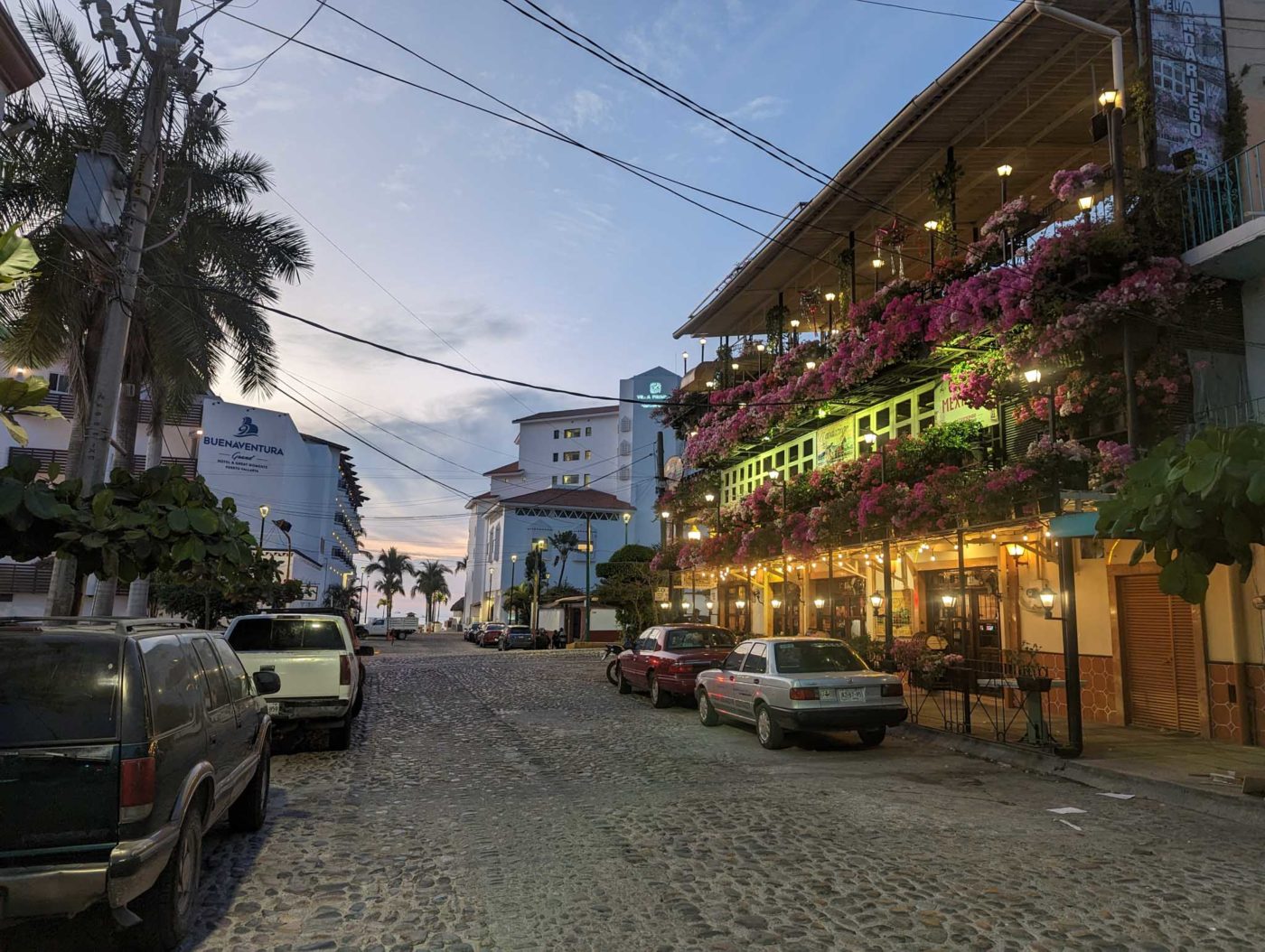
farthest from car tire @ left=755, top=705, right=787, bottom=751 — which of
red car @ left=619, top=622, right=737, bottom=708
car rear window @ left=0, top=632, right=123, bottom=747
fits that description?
car rear window @ left=0, top=632, right=123, bottom=747

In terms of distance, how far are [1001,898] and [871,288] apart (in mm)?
21609

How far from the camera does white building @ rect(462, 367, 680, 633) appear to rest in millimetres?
81062

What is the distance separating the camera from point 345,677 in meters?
11.0

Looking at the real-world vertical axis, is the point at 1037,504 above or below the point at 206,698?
above

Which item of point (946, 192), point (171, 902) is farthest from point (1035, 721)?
point (946, 192)

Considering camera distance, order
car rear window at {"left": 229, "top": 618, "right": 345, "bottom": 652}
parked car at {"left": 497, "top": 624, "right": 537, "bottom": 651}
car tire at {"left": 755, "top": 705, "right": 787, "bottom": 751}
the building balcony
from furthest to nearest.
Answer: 1. parked car at {"left": 497, "top": 624, "right": 537, "bottom": 651}
2. car rear window at {"left": 229, "top": 618, "right": 345, "bottom": 652}
3. the building balcony
4. car tire at {"left": 755, "top": 705, "right": 787, "bottom": 751}

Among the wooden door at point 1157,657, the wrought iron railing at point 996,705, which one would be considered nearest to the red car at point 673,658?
the wrought iron railing at point 996,705

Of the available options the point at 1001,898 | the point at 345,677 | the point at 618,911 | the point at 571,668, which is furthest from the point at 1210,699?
the point at 571,668

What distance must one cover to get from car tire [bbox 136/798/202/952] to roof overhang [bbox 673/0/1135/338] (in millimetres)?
13810

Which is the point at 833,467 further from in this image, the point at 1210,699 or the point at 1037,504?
the point at 1210,699

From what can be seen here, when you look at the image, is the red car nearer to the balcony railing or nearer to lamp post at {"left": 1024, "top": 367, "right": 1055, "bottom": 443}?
lamp post at {"left": 1024, "top": 367, "right": 1055, "bottom": 443}

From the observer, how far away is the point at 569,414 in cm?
9150

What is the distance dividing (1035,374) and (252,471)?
4953 centimetres

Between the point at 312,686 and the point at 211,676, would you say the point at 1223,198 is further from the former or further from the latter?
the point at 312,686
